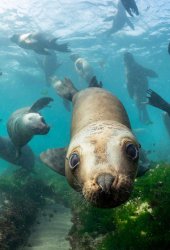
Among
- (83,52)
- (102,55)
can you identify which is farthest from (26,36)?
(102,55)

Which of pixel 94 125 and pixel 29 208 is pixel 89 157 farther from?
pixel 29 208

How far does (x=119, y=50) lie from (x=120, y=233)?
33.3m

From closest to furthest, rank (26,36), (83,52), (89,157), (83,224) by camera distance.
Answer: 1. (89,157)
2. (83,224)
3. (26,36)
4. (83,52)

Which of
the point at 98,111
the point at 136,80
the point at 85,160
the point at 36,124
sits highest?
the point at 85,160

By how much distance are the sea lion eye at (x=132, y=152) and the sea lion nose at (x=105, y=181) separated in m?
0.50

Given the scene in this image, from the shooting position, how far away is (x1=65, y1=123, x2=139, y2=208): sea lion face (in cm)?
287

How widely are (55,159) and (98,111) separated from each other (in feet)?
3.30

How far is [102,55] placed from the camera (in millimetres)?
37688

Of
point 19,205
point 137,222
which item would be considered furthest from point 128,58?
point 137,222

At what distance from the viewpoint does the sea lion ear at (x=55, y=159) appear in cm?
479

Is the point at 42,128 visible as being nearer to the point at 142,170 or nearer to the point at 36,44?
the point at 142,170

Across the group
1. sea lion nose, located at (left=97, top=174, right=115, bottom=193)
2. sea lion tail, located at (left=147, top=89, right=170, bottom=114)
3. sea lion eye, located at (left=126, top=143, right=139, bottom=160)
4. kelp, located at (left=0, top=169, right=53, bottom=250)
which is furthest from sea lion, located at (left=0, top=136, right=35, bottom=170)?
sea lion nose, located at (left=97, top=174, right=115, bottom=193)

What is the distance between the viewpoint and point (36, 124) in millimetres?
7938

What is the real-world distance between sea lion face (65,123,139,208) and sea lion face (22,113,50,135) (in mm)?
3894
